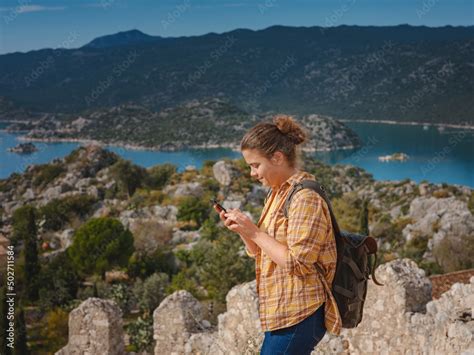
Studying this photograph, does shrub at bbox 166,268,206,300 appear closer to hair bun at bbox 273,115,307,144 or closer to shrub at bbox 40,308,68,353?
shrub at bbox 40,308,68,353

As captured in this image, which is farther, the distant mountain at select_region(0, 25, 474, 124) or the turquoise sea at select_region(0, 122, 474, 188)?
the distant mountain at select_region(0, 25, 474, 124)

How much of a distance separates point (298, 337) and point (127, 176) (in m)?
39.0

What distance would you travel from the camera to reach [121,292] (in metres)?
16.5

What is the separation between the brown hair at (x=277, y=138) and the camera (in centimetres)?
254

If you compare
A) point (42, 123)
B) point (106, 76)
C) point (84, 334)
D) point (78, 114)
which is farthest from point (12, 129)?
point (84, 334)

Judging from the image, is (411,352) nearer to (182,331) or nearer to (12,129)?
(182,331)

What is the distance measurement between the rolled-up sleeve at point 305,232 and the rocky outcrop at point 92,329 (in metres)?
5.11

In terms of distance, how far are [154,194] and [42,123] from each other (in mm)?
79543

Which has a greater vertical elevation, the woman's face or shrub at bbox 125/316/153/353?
the woman's face

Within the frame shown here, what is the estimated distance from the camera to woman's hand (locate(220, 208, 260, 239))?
7.90 ft

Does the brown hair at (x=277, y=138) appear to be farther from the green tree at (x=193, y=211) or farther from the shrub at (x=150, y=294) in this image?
the green tree at (x=193, y=211)

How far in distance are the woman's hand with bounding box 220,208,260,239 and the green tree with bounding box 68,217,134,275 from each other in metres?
18.8

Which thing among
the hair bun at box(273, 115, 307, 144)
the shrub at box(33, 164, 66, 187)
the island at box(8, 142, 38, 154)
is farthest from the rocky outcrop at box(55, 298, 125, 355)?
the island at box(8, 142, 38, 154)

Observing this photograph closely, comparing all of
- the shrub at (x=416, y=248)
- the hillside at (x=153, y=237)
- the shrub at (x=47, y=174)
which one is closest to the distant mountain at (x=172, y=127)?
the shrub at (x=47, y=174)
